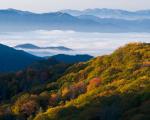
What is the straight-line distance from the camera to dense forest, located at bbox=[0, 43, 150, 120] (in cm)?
7375

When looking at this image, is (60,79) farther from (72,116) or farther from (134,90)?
(72,116)

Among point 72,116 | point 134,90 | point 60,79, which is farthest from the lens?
point 60,79

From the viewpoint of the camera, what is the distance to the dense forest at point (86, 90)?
7375 cm

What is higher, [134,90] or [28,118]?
[134,90]

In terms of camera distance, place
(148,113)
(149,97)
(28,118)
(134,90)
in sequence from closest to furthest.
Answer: (148,113), (149,97), (134,90), (28,118)

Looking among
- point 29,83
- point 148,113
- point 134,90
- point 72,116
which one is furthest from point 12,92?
point 148,113

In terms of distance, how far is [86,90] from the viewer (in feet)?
338

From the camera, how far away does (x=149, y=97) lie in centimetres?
7756

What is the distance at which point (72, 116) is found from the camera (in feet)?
238

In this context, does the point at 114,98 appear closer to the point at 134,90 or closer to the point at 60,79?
the point at 134,90

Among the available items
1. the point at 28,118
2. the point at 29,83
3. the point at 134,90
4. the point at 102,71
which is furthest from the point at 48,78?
the point at 134,90

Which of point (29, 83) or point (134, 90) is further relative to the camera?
point (29, 83)

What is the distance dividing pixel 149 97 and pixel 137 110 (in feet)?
22.9

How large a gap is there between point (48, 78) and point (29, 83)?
4876mm
